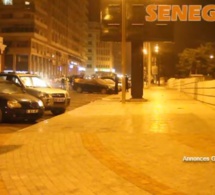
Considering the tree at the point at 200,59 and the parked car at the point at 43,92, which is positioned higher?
the tree at the point at 200,59

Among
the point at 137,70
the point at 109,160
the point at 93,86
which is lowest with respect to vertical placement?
the point at 109,160

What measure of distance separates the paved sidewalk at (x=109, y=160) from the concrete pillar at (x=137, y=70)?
12.3 metres

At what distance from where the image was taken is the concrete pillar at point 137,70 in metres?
25.2

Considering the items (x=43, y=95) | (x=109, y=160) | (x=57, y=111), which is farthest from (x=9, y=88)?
(x=109, y=160)

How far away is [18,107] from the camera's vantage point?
14648mm

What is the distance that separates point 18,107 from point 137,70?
11774mm

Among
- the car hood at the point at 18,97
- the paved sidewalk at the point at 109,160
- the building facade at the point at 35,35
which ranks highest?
the building facade at the point at 35,35

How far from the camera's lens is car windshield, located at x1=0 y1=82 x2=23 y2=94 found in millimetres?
15798

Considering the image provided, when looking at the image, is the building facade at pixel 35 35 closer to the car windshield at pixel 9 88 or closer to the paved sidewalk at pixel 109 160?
the car windshield at pixel 9 88

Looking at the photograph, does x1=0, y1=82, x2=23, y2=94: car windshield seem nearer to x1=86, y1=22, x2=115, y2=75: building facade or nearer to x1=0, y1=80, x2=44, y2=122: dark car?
x1=0, y1=80, x2=44, y2=122: dark car

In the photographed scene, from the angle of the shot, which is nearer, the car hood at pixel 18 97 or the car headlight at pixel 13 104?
the car headlight at pixel 13 104

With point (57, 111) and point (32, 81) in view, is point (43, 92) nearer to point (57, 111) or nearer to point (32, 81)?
point (57, 111)

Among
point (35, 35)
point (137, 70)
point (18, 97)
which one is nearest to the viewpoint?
point (18, 97)

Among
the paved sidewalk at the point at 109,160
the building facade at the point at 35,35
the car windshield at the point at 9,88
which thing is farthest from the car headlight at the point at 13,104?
the building facade at the point at 35,35
